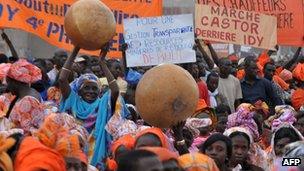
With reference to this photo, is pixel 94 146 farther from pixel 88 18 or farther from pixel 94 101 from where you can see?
pixel 88 18

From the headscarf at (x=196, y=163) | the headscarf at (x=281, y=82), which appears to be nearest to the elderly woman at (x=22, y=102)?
the headscarf at (x=196, y=163)

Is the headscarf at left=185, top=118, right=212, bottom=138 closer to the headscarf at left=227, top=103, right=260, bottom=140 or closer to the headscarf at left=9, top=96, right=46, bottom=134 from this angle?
the headscarf at left=227, top=103, right=260, bottom=140

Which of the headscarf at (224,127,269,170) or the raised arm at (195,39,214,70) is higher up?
the raised arm at (195,39,214,70)

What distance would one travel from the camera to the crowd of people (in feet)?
15.3

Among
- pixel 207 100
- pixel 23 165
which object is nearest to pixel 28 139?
pixel 23 165

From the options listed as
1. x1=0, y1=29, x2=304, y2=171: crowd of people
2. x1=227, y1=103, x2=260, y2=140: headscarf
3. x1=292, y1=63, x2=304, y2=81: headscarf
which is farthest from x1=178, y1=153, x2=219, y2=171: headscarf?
x1=292, y1=63, x2=304, y2=81: headscarf

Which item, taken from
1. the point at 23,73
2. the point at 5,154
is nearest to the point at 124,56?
the point at 23,73

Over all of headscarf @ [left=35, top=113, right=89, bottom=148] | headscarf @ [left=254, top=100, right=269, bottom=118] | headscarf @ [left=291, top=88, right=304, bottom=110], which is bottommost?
headscarf @ [left=291, top=88, right=304, bottom=110]

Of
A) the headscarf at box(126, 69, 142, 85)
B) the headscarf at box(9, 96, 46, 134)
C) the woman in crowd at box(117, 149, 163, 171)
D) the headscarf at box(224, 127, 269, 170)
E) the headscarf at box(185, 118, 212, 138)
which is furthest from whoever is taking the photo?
the headscarf at box(126, 69, 142, 85)

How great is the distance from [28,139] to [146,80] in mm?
1693

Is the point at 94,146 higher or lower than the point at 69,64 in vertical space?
lower

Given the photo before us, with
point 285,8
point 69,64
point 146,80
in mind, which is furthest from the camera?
point 285,8

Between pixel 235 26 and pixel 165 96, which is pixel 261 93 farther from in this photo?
pixel 165 96

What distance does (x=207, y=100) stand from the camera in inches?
406
